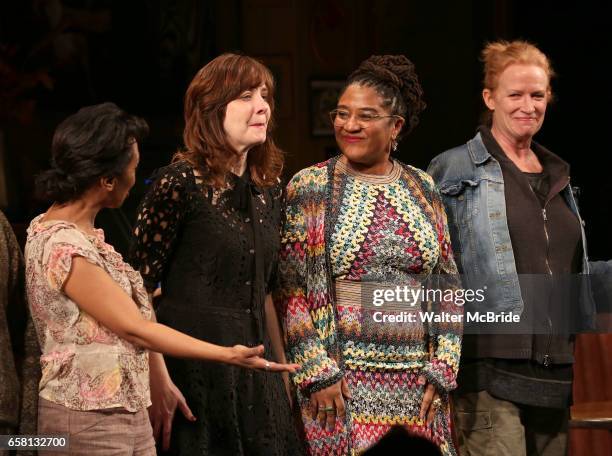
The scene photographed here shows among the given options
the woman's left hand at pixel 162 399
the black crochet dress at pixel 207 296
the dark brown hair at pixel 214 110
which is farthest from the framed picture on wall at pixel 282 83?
the woman's left hand at pixel 162 399

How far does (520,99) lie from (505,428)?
1.02 m

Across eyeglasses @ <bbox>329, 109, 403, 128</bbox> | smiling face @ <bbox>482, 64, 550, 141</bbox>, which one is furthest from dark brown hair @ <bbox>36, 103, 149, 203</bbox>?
smiling face @ <bbox>482, 64, 550, 141</bbox>

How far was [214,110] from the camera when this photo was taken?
282cm

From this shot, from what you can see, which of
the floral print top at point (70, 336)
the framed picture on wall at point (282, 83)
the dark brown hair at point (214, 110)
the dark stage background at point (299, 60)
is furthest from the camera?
the framed picture on wall at point (282, 83)

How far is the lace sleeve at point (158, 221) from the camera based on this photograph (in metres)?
2.73

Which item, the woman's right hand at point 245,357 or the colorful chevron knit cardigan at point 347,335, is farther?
the colorful chevron knit cardigan at point 347,335

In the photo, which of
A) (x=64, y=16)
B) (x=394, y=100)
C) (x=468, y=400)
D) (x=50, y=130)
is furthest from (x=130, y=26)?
(x=468, y=400)

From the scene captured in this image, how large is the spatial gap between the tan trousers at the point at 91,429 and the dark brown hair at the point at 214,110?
659 mm

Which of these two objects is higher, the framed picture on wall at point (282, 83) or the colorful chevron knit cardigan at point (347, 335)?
the framed picture on wall at point (282, 83)

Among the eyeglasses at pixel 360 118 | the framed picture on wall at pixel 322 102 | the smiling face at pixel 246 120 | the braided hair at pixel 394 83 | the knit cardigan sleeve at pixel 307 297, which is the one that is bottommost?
the knit cardigan sleeve at pixel 307 297

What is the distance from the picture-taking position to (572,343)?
350 centimetres

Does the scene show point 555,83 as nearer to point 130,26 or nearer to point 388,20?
point 388,20

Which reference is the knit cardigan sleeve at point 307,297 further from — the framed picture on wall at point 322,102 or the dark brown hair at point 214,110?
the framed picture on wall at point 322,102

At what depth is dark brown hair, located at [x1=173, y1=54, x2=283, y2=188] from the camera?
2.81 meters
